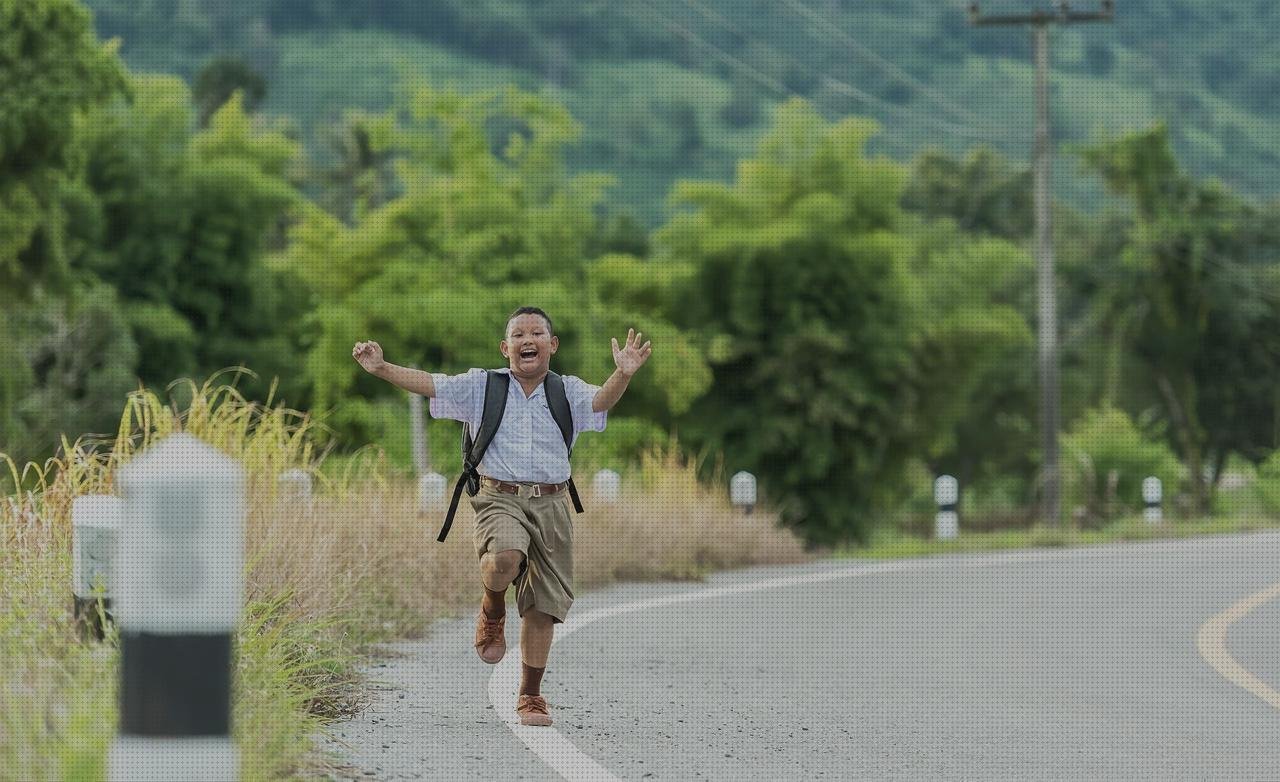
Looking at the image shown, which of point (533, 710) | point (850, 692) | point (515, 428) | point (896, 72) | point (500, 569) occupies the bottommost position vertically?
point (850, 692)


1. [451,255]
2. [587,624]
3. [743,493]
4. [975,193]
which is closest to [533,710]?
[587,624]

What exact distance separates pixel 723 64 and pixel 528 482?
15131 centimetres

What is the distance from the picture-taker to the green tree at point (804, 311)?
1689 inches

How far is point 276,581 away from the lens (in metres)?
8.73

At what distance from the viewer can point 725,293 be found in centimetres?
4516

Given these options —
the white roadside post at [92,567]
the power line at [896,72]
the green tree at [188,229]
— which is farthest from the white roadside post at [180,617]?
the power line at [896,72]

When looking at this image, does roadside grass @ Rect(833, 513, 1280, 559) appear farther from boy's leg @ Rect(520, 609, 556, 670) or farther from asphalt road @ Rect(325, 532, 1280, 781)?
boy's leg @ Rect(520, 609, 556, 670)

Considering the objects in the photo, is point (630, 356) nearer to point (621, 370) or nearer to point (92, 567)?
point (621, 370)

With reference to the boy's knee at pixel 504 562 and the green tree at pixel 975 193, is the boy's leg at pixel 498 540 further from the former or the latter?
the green tree at pixel 975 193

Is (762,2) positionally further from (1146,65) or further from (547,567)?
(547,567)

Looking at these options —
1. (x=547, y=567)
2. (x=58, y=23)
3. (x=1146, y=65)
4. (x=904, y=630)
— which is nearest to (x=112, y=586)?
(x=547, y=567)

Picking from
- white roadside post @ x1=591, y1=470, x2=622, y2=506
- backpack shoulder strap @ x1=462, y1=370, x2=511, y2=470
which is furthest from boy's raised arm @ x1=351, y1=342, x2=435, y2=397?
white roadside post @ x1=591, y1=470, x2=622, y2=506

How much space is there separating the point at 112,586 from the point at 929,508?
251 feet

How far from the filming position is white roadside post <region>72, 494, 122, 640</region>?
6.60m
